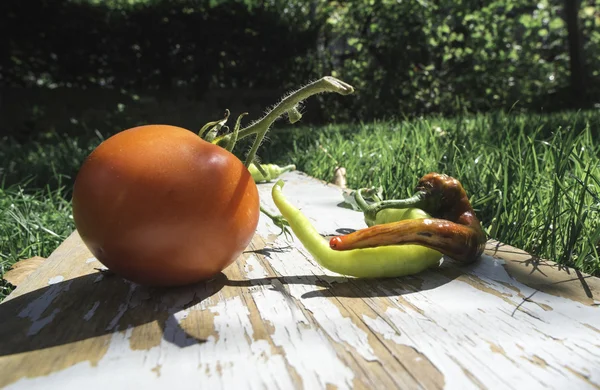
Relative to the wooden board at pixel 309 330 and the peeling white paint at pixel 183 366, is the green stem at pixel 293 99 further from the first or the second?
the peeling white paint at pixel 183 366

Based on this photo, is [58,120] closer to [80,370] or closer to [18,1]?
[18,1]

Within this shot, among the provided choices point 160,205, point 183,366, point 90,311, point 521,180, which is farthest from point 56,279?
point 521,180

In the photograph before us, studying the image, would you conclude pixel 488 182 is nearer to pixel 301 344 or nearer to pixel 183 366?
pixel 301 344

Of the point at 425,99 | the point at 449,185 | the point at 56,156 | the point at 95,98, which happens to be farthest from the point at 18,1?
the point at 449,185

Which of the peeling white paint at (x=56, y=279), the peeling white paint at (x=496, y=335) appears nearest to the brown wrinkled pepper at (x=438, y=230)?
the peeling white paint at (x=496, y=335)

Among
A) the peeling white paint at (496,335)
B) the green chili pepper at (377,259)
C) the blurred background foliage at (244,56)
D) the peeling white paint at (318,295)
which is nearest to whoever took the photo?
the peeling white paint at (496,335)

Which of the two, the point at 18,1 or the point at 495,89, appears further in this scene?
the point at 495,89

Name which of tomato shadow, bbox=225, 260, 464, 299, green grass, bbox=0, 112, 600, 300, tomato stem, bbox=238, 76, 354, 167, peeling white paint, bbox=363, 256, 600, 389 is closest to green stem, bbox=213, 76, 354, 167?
tomato stem, bbox=238, 76, 354, 167
